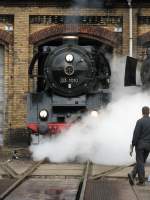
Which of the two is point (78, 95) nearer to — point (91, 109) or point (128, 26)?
point (91, 109)

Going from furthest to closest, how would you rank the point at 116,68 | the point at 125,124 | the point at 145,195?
the point at 116,68 → the point at 125,124 → the point at 145,195

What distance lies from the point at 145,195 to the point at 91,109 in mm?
5642

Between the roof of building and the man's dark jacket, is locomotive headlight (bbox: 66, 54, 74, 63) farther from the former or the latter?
the man's dark jacket

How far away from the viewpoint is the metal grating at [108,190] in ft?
26.6

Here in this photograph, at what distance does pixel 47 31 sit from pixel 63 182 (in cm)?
839

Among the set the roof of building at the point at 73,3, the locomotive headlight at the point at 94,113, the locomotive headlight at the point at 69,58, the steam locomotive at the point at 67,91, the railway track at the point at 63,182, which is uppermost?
the roof of building at the point at 73,3

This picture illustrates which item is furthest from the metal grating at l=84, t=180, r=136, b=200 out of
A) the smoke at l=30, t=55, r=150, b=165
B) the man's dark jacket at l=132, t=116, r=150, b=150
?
the smoke at l=30, t=55, r=150, b=165

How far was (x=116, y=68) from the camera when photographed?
16.0 m

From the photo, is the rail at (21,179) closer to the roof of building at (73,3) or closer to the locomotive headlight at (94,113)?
the locomotive headlight at (94,113)

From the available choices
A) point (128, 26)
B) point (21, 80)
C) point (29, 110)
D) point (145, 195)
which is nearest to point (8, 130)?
point (21, 80)

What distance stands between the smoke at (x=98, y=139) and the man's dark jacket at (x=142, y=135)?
3.08 metres

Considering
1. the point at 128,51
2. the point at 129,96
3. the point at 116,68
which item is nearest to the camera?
the point at 129,96

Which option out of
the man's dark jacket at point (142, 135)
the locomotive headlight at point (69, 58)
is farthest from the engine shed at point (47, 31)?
the man's dark jacket at point (142, 135)

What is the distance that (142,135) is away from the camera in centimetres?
984
